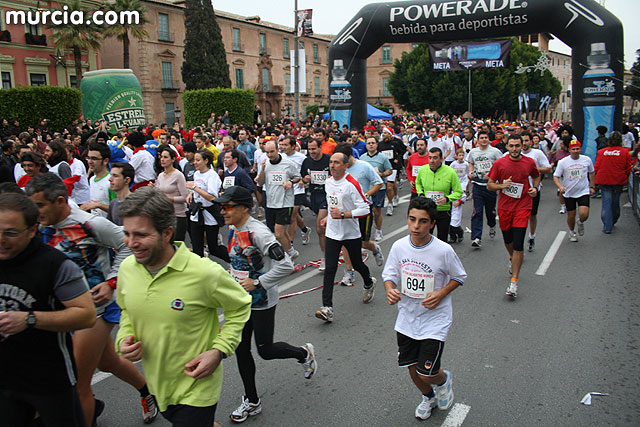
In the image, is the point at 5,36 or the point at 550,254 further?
the point at 5,36

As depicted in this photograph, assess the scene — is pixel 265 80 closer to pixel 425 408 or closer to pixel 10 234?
pixel 425 408

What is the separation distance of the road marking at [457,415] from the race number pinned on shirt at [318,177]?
15.8ft

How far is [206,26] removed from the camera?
4178 centimetres

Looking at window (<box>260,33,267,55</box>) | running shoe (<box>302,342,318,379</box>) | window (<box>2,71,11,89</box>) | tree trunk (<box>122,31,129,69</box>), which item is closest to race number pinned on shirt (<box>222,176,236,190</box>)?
running shoe (<box>302,342,318,379</box>)

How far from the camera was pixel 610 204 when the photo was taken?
1041 cm

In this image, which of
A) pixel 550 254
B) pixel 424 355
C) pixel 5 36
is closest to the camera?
pixel 424 355

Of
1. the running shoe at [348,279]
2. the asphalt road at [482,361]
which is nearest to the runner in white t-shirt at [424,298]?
the asphalt road at [482,361]

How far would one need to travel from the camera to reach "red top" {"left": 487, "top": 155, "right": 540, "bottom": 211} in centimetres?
707

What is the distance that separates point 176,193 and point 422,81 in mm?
46053

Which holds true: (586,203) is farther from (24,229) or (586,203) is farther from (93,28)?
(93,28)

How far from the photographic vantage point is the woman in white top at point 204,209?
7.45m

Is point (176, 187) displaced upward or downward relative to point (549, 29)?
downward

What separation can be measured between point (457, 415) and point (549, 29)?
16.0 meters
